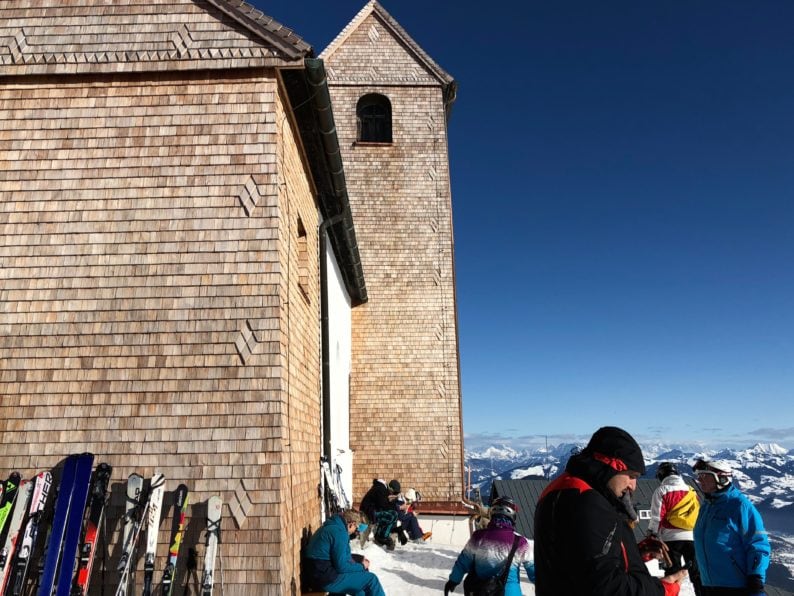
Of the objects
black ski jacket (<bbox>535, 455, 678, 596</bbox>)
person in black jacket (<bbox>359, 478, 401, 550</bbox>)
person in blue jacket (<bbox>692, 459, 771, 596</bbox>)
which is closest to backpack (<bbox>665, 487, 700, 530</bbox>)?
person in blue jacket (<bbox>692, 459, 771, 596</bbox>)

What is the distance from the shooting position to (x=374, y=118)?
15391 millimetres

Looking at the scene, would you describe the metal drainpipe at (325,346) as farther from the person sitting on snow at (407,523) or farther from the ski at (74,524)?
A: the ski at (74,524)

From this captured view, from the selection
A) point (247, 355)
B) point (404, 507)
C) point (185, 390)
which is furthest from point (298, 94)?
point (404, 507)

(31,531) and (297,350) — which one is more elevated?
(297,350)

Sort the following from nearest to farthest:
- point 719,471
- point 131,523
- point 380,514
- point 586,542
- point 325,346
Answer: point 586,542, point 719,471, point 131,523, point 325,346, point 380,514

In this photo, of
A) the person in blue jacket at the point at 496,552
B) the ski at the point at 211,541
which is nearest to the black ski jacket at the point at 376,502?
the ski at the point at 211,541

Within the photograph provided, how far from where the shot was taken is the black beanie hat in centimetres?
236

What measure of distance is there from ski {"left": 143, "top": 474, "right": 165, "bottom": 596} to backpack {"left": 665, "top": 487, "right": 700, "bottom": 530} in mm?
4774

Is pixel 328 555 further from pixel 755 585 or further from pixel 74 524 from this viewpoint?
pixel 755 585

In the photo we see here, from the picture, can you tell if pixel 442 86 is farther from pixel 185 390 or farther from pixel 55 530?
pixel 55 530

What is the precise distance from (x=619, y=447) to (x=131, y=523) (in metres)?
3.94

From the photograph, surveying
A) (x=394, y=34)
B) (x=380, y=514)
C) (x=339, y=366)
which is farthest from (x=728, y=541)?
(x=394, y=34)

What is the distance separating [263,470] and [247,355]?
1006 mm

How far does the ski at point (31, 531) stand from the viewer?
14.1 ft
